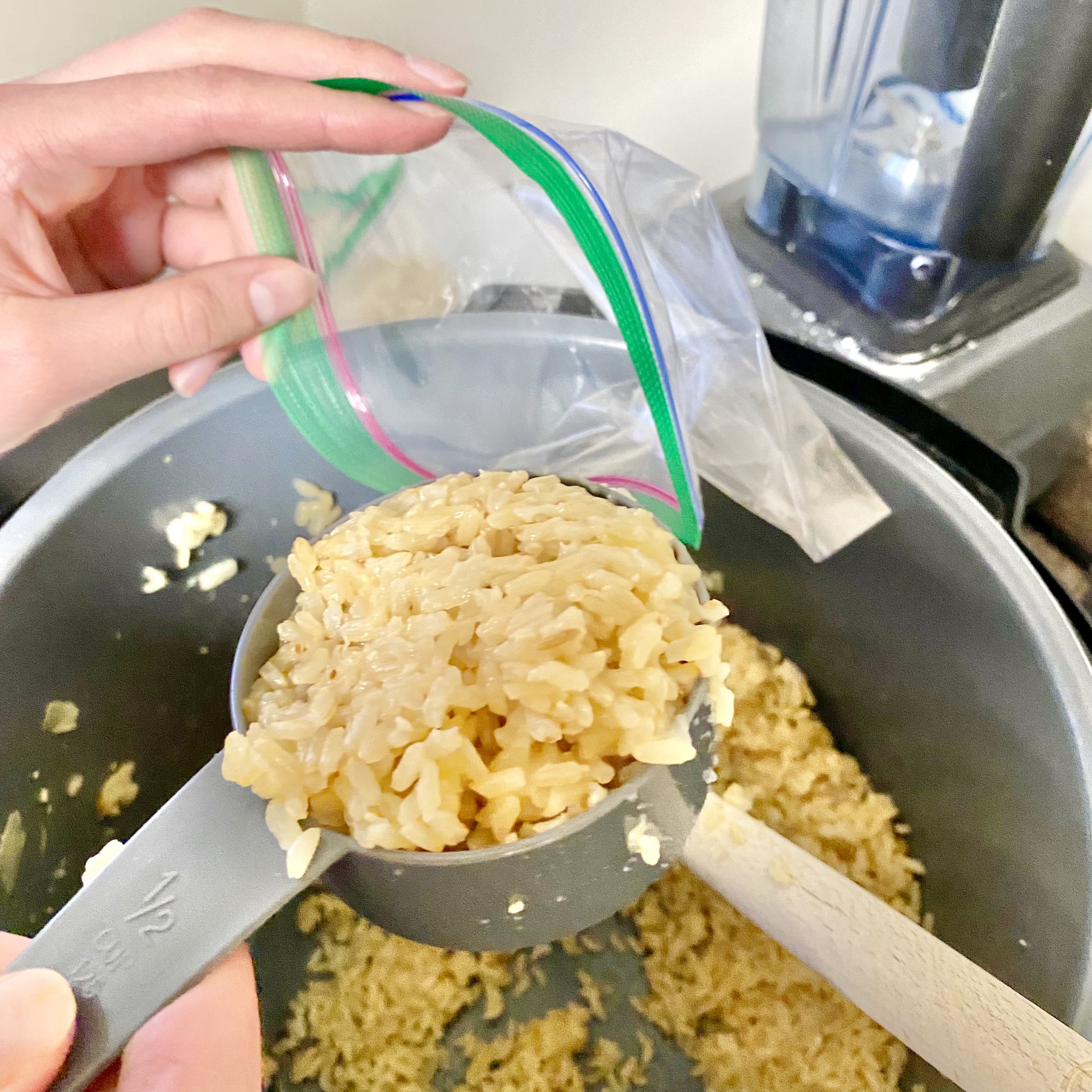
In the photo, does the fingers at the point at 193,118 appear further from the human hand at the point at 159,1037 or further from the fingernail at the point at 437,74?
the human hand at the point at 159,1037

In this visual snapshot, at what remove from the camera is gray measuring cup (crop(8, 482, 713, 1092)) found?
1.55ft

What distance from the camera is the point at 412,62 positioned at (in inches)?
27.8

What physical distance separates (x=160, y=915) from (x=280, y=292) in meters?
0.47

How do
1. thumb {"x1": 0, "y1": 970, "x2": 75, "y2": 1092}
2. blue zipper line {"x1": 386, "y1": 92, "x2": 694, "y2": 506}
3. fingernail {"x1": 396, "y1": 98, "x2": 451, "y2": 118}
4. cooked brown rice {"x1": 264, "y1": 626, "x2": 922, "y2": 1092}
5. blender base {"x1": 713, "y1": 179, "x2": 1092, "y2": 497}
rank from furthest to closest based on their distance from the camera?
blender base {"x1": 713, "y1": 179, "x2": 1092, "y2": 497} < cooked brown rice {"x1": 264, "y1": 626, "x2": 922, "y2": 1092} < fingernail {"x1": 396, "y1": 98, "x2": 451, "y2": 118} < blue zipper line {"x1": 386, "y1": 92, "x2": 694, "y2": 506} < thumb {"x1": 0, "y1": 970, "x2": 75, "y2": 1092}

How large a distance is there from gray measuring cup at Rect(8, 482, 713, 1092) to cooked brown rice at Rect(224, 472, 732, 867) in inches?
0.7

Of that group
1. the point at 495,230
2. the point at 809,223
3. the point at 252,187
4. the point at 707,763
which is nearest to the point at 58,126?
the point at 252,187

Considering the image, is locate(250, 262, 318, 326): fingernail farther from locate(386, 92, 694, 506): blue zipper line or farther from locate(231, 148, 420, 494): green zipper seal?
locate(386, 92, 694, 506): blue zipper line

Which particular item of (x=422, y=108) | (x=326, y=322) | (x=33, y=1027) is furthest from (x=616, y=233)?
(x=33, y=1027)

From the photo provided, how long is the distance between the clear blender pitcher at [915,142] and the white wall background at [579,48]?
0.16m

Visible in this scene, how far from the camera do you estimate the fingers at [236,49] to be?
0.73 metres

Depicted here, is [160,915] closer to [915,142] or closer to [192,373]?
[192,373]

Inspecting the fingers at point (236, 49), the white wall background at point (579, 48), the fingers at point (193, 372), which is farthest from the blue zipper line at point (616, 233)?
the white wall background at point (579, 48)

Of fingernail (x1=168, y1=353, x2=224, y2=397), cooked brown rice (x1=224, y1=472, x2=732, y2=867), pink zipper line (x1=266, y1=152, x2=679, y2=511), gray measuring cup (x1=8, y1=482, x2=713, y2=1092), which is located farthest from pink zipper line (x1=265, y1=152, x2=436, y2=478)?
gray measuring cup (x1=8, y1=482, x2=713, y2=1092)

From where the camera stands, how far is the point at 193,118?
644mm
